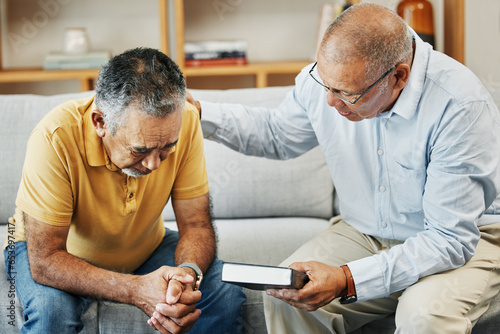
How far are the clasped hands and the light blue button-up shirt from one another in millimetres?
389

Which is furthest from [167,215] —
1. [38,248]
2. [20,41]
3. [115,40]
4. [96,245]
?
[20,41]

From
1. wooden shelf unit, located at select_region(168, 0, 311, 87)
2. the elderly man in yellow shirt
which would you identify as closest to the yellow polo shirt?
the elderly man in yellow shirt

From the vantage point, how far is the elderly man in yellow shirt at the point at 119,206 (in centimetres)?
128

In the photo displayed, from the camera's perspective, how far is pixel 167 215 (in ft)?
6.57

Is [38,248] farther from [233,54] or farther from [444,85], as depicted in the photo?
[233,54]

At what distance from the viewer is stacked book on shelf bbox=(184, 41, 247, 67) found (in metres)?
2.69

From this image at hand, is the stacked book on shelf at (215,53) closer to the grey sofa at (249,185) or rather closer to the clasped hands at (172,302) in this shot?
the grey sofa at (249,185)

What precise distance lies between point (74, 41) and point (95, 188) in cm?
149

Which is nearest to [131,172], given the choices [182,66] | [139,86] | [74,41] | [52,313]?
[139,86]

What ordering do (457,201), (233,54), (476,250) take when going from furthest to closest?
(233,54) → (476,250) → (457,201)

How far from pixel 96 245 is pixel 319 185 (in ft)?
2.79

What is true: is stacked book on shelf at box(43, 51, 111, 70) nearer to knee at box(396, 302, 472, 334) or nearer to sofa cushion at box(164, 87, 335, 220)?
sofa cushion at box(164, 87, 335, 220)

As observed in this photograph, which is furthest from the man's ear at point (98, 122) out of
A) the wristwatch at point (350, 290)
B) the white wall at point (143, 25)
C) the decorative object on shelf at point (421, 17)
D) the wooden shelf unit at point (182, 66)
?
the decorative object on shelf at point (421, 17)

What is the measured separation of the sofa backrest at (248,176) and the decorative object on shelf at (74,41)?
72 centimetres
